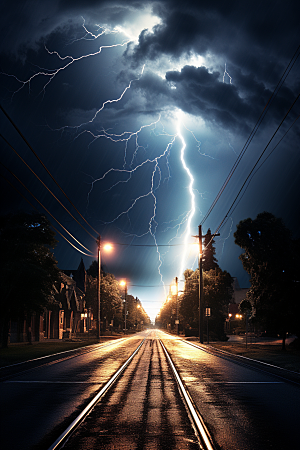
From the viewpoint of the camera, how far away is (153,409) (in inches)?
331

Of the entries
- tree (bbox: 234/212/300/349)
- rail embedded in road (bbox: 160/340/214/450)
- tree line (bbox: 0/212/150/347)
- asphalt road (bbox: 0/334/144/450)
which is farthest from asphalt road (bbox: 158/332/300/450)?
tree line (bbox: 0/212/150/347)

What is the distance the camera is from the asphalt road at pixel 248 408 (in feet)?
20.4

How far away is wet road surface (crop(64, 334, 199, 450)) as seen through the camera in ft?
19.6

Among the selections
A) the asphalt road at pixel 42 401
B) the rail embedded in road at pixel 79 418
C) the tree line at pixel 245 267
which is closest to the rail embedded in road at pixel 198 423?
the rail embedded in road at pixel 79 418

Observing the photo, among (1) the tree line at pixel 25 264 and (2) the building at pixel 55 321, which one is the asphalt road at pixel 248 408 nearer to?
(1) the tree line at pixel 25 264

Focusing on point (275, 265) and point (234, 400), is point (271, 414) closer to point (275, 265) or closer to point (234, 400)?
point (234, 400)

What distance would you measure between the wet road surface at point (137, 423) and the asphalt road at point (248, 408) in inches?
21.2

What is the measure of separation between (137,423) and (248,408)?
276cm

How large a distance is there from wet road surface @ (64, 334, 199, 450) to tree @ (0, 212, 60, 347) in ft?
52.1

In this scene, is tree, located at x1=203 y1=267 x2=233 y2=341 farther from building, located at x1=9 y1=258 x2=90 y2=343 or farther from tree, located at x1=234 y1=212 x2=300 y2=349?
tree, located at x1=234 y1=212 x2=300 y2=349

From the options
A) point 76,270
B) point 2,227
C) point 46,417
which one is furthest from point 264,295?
point 76,270

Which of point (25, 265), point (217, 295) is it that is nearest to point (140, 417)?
point (25, 265)

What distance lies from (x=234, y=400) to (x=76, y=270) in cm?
7549

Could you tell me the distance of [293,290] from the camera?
2725cm
